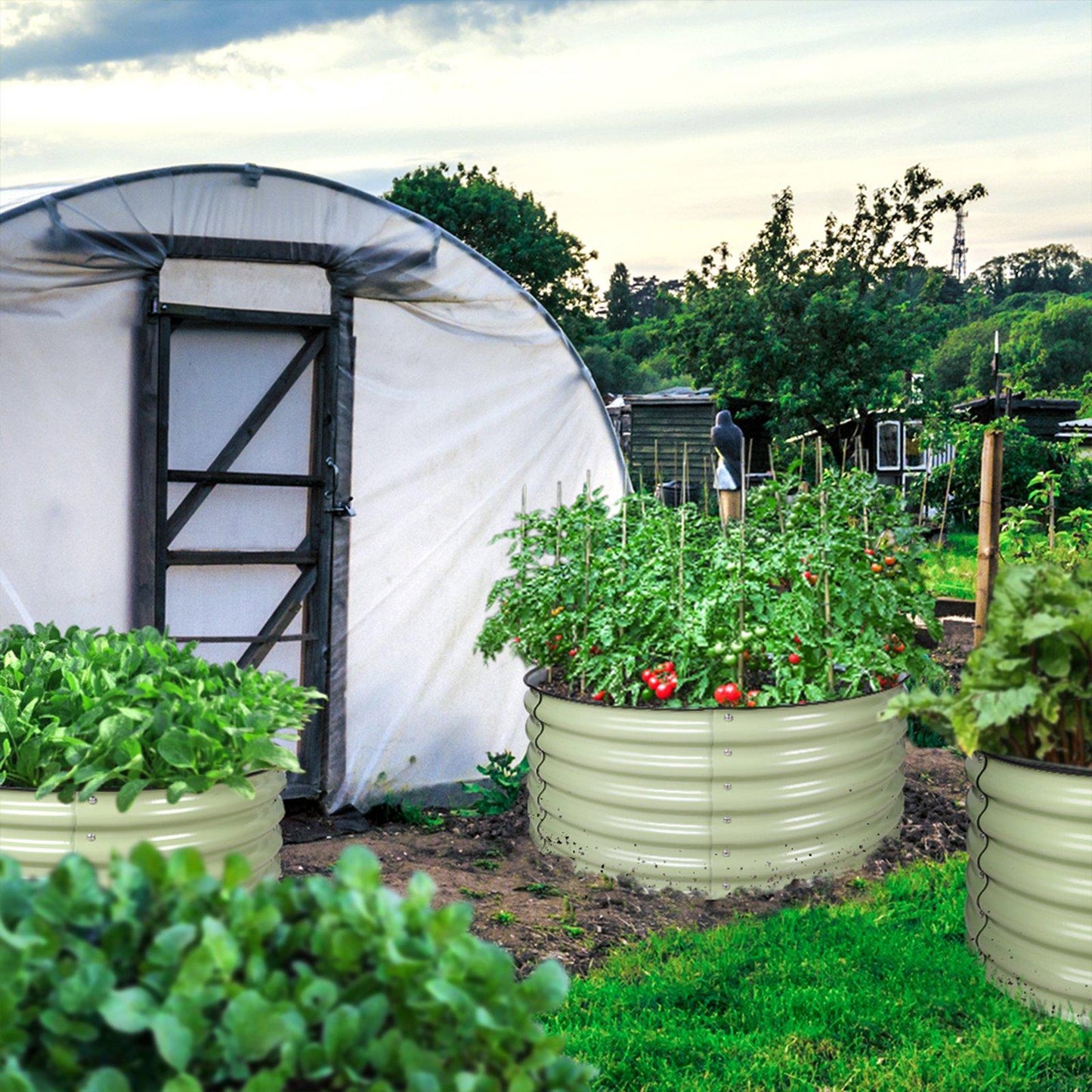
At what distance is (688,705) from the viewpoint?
16.2ft

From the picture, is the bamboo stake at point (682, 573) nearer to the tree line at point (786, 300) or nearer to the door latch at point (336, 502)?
the door latch at point (336, 502)

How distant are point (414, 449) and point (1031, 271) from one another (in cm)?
10389

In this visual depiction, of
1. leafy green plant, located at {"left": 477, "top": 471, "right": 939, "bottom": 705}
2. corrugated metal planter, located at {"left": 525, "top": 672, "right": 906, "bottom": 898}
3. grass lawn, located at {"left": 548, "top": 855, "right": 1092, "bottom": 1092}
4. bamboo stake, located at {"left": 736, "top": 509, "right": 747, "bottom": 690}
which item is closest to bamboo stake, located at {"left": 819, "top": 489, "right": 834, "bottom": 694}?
leafy green plant, located at {"left": 477, "top": 471, "right": 939, "bottom": 705}

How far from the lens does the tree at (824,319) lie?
97.8ft

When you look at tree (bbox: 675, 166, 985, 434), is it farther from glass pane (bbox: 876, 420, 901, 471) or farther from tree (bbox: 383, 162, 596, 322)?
tree (bbox: 383, 162, 596, 322)

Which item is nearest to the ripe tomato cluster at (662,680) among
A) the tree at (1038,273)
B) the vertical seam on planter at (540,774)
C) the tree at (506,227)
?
the vertical seam on planter at (540,774)

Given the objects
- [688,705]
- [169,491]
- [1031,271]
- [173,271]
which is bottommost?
[688,705]

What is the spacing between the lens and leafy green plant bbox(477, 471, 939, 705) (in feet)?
16.4

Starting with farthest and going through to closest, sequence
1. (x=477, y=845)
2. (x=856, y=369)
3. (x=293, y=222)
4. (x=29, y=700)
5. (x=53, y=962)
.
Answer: (x=856, y=369), (x=293, y=222), (x=477, y=845), (x=29, y=700), (x=53, y=962)

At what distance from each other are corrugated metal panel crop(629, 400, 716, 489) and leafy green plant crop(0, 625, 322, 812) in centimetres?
2775

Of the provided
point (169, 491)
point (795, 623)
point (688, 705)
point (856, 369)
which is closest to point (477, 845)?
point (688, 705)

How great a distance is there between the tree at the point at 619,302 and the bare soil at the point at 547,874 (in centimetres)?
8415

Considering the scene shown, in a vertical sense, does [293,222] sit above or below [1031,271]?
below

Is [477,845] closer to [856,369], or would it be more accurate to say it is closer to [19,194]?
[19,194]
